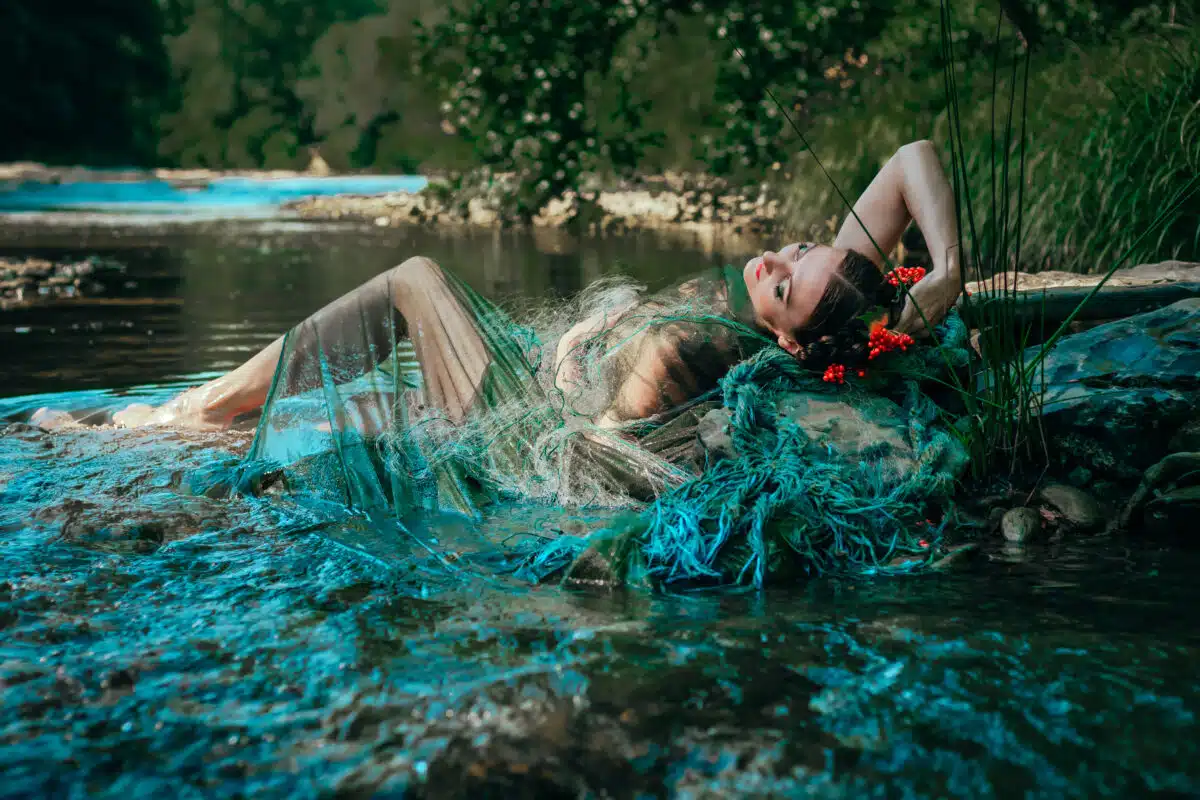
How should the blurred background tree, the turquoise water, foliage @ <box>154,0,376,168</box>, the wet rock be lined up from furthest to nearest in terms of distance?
foliage @ <box>154,0,376,168</box>, the turquoise water, the wet rock, the blurred background tree

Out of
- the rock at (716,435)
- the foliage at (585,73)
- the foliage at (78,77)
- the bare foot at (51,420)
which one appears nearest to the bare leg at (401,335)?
the rock at (716,435)

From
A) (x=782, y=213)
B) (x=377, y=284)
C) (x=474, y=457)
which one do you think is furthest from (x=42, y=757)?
(x=782, y=213)

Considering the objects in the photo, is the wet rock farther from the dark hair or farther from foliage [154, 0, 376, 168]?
foliage [154, 0, 376, 168]

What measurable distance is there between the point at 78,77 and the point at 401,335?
35.1m

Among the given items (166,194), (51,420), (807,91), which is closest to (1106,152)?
(51,420)

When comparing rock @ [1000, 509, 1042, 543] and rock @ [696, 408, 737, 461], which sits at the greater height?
rock @ [696, 408, 737, 461]

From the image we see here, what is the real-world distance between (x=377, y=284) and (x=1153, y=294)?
120 inches

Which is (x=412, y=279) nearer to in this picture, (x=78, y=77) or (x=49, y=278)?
(x=49, y=278)

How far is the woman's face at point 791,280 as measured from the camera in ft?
11.4

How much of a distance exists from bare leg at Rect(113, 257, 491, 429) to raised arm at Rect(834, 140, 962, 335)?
4.49ft

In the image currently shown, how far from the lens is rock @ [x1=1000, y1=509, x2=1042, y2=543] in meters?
3.33

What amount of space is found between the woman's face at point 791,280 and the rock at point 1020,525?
32.9 inches

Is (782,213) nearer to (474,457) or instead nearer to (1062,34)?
(1062,34)

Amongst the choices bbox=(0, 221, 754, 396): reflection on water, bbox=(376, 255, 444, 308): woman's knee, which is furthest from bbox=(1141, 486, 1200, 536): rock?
bbox=(376, 255, 444, 308): woman's knee
